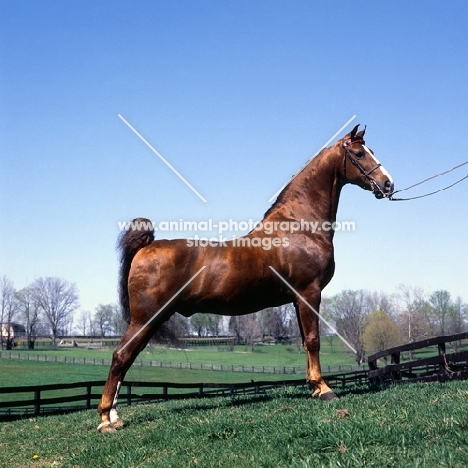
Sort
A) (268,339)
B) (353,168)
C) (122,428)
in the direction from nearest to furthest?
1. (122,428)
2. (353,168)
3. (268,339)

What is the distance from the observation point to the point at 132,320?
7281 millimetres

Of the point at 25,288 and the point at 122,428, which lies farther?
the point at 25,288

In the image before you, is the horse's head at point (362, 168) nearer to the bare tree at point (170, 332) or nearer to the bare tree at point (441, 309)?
the bare tree at point (170, 332)

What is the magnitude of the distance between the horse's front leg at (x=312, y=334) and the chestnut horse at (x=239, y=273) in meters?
0.01

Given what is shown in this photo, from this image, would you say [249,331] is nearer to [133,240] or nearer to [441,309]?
[441,309]

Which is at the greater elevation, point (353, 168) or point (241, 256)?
point (353, 168)

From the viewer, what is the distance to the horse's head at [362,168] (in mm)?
7508

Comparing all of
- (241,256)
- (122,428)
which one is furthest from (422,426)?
(122,428)

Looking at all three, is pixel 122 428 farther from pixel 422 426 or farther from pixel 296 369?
pixel 296 369

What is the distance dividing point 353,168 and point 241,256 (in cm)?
215

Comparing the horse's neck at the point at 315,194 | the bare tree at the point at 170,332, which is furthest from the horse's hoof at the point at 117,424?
the horse's neck at the point at 315,194

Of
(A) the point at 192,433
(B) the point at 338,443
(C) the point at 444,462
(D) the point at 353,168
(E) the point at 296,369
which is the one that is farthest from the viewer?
(E) the point at 296,369

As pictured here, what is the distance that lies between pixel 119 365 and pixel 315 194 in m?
3.78

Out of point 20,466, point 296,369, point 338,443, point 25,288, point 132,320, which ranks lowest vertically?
point 296,369
